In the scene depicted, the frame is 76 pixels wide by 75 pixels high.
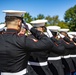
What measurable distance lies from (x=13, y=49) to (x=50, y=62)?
10.7ft

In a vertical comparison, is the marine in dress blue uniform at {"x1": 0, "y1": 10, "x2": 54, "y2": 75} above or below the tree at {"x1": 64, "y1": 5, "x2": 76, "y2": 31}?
above

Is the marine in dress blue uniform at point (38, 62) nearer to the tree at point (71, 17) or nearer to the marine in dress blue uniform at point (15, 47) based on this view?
the marine in dress blue uniform at point (15, 47)

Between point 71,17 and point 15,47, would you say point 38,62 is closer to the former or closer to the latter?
point 15,47

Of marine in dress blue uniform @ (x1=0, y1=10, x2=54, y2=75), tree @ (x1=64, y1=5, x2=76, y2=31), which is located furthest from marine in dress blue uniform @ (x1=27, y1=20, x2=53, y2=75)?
tree @ (x1=64, y1=5, x2=76, y2=31)

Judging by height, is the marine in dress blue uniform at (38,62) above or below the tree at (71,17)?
above

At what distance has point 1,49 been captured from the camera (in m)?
4.73

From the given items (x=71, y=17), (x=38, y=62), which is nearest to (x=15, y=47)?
(x=38, y=62)

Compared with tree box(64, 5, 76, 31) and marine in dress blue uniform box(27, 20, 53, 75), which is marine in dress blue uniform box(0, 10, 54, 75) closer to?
marine in dress blue uniform box(27, 20, 53, 75)

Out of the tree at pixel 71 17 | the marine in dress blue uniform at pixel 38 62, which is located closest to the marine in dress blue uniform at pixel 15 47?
the marine in dress blue uniform at pixel 38 62

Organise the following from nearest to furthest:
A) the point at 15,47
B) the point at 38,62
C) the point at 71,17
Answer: the point at 15,47, the point at 38,62, the point at 71,17

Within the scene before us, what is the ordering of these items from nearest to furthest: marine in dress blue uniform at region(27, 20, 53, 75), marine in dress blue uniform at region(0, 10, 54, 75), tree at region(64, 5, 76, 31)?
marine in dress blue uniform at region(0, 10, 54, 75) < marine in dress blue uniform at region(27, 20, 53, 75) < tree at region(64, 5, 76, 31)

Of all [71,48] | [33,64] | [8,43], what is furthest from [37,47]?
[71,48]

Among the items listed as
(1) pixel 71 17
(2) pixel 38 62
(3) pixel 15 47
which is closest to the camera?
(3) pixel 15 47

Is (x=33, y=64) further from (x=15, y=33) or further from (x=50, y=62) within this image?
(x=15, y=33)
